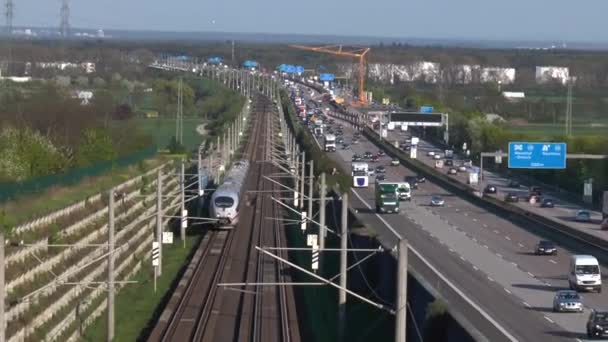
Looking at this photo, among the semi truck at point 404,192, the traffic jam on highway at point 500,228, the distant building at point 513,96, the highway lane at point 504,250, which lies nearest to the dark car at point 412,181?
the traffic jam on highway at point 500,228

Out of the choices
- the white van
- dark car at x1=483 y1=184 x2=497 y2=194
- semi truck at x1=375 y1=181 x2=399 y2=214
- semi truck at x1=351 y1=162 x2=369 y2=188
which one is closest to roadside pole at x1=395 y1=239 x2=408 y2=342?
the white van

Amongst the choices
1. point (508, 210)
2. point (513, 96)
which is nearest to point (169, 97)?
point (513, 96)

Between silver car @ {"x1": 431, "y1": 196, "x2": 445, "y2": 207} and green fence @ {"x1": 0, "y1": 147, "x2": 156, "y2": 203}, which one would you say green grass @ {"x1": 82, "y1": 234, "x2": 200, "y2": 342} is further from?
silver car @ {"x1": 431, "y1": 196, "x2": 445, "y2": 207}

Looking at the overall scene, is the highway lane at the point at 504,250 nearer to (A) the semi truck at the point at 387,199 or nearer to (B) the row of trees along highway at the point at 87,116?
(A) the semi truck at the point at 387,199

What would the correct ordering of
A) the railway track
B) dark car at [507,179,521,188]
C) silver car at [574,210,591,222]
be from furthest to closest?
dark car at [507,179,521,188] → silver car at [574,210,591,222] → the railway track

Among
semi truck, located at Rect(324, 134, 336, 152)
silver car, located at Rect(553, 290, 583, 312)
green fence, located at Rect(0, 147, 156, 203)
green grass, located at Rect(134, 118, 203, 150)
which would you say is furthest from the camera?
green grass, located at Rect(134, 118, 203, 150)

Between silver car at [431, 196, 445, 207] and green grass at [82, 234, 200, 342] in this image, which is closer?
green grass at [82, 234, 200, 342]

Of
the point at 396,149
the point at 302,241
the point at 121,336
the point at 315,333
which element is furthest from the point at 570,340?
the point at 396,149
